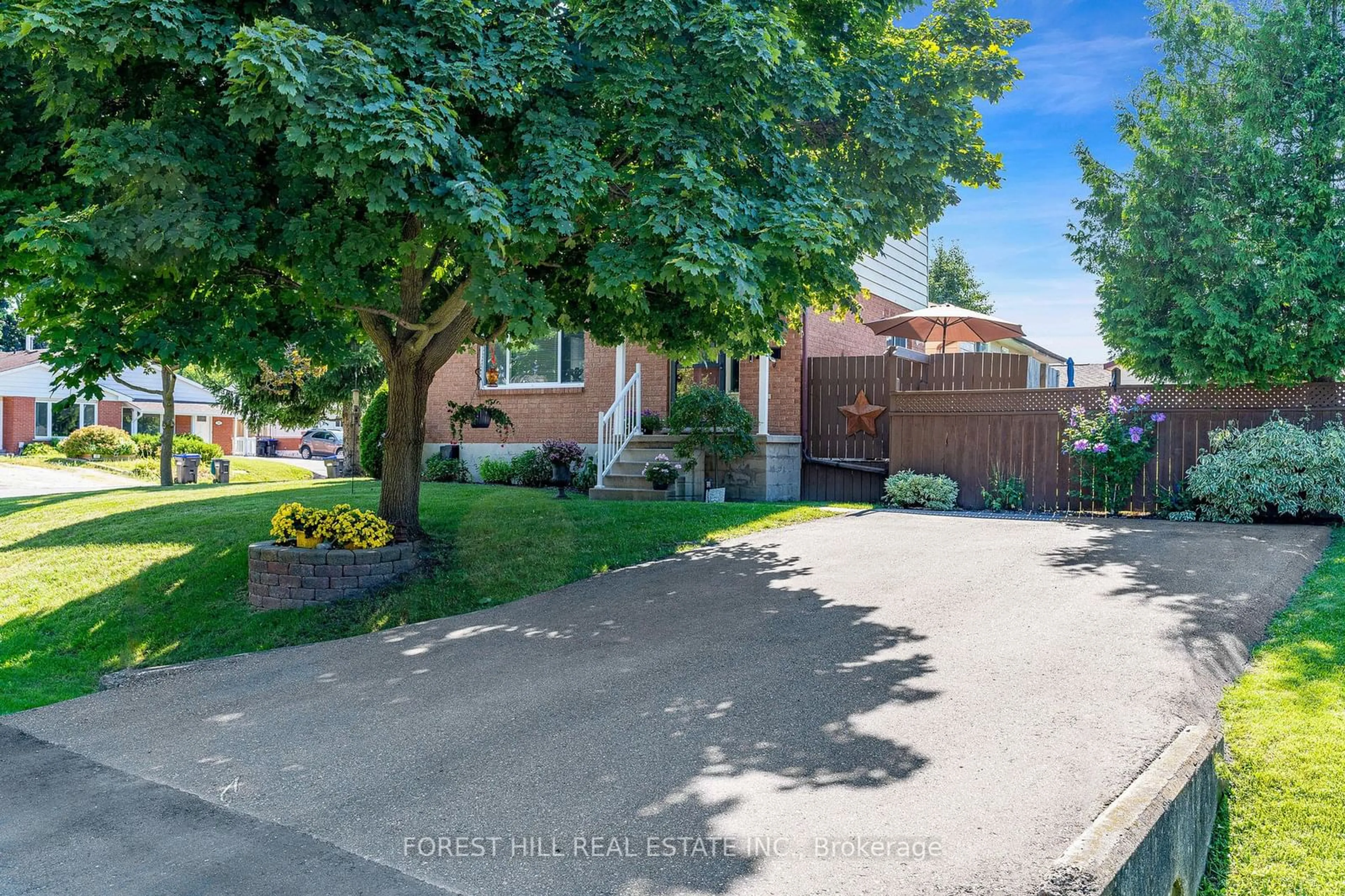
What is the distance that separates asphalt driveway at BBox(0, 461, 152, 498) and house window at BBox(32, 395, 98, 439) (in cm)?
Result: 1119

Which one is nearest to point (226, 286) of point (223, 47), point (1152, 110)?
point (223, 47)

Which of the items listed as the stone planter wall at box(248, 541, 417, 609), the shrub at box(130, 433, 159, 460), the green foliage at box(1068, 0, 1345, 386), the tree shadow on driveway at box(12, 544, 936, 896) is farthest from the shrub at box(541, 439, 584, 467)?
the shrub at box(130, 433, 159, 460)

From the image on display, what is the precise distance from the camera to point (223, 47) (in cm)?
601

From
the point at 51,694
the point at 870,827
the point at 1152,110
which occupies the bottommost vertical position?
the point at 51,694

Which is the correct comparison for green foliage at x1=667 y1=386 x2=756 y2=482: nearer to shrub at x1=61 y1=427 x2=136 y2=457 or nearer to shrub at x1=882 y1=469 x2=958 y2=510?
shrub at x1=882 y1=469 x2=958 y2=510

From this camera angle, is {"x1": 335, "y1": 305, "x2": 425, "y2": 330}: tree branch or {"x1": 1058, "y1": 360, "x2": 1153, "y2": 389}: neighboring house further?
{"x1": 1058, "y1": 360, "x2": 1153, "y2": 389}: neighboring house

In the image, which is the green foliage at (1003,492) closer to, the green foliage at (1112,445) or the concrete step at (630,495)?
the green foliage at (1112,445)

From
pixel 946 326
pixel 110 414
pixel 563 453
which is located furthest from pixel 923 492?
pixel 110 414

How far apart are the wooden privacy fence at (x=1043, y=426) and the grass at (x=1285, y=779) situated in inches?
261

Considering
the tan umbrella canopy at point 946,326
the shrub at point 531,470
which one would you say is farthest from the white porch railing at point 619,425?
the tan umbrella canopy at point 946,326

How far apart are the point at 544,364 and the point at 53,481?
46.0ft

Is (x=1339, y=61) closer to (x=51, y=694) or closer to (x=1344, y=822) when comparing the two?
(x=1344, y=822)

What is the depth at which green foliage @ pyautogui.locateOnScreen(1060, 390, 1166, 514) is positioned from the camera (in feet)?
38.1

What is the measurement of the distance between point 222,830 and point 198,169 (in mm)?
4751
